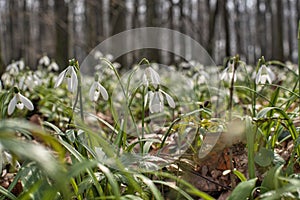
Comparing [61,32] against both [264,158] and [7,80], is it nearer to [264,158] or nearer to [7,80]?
[7,80]

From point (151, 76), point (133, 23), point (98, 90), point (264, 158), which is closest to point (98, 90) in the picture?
point (98, 90)

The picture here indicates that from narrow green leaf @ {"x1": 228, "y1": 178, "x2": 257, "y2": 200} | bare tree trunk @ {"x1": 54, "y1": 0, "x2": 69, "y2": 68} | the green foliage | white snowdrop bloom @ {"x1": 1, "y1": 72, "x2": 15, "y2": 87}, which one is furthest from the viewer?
bare tree trunk @ {"x1": 54, "y1": 0, "x2": 69, "y2": 68}

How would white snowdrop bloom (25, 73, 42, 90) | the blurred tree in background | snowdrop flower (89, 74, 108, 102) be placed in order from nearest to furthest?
snowdrop flower (89, 74, 108, 102) → white snowdrop bloom (25, 73, 42, 90) → the blurred tree in background

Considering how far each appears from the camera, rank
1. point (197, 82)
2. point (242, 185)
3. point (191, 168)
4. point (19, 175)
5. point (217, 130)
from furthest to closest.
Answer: point (197, 82) < point (217, 130) < point (191, 168) < point (19, 175) < point (242, 185)

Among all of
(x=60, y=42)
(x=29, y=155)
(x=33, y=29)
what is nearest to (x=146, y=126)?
(x=29, y=155)

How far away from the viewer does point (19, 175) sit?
1.52 m

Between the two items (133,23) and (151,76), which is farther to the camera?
(133,23)

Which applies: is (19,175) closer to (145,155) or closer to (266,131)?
(145,155)

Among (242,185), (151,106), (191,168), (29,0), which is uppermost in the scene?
(29,0)

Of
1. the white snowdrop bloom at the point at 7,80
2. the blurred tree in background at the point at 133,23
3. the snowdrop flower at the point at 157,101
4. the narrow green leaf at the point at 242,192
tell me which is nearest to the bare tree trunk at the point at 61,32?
the blurred tree in background at the point at 133,23

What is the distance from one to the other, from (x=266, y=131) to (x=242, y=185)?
2.54 ft

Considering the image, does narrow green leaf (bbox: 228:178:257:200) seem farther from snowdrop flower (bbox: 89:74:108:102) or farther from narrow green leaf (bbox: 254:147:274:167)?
snowdrop flower (bbox: 89:74:108:102)

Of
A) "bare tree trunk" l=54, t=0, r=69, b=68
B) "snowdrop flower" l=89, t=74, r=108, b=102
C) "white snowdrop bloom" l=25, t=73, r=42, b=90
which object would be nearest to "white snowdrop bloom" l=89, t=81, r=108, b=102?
"snowdrop flower" l=89, t=74, r=108, b=102

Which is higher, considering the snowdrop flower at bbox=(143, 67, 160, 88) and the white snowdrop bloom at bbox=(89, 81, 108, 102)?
the snowdrop flower at bbox=(143, 67, 160, 88)
